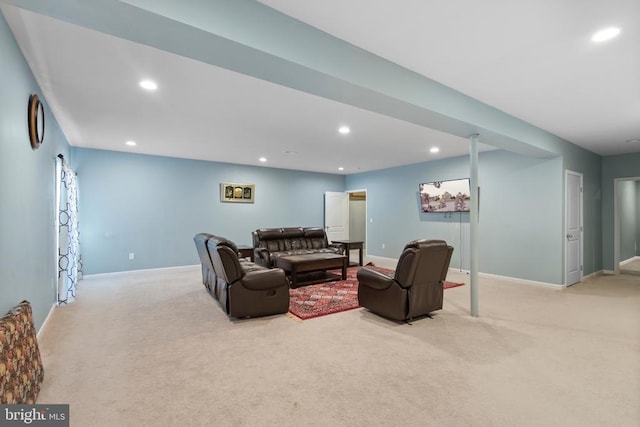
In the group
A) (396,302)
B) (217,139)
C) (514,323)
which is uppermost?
(217,139)

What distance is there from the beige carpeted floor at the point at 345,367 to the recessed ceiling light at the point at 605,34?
8.57 feet

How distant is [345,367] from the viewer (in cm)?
246

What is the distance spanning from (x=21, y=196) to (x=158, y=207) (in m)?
4.27

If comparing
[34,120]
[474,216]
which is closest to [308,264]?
[474,216]

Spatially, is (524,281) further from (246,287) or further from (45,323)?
(45,323)

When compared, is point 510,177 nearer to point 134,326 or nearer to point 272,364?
point 272,364

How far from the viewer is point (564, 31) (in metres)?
2.23

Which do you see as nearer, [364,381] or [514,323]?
[364,381]

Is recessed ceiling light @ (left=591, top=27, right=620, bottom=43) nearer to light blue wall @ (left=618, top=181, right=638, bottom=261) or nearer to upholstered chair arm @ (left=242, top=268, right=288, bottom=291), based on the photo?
upholstered chair arm @ (left=242, top=268, right=288, bottom=291)

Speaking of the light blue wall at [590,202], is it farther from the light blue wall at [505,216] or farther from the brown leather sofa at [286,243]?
the brown leather sofa at [286,243]

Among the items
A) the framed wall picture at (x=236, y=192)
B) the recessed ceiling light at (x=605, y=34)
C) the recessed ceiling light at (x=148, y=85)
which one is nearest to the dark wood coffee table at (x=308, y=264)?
the framed wall picture at (x=236, y=192)

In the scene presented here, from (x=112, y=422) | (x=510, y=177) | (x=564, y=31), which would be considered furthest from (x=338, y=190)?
(x=112, y=422)

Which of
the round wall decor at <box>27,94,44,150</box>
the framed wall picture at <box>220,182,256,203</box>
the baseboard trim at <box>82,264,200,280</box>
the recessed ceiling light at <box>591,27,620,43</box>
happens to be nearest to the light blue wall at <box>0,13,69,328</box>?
the round wall decor at <box>27,94,44,150</box>

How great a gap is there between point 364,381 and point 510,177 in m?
5.34
